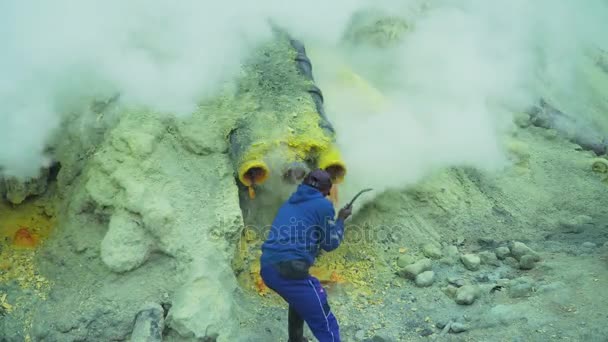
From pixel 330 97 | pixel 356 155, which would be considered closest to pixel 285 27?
pixel 330 97

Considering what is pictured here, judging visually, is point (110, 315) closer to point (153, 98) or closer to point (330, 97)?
point (153, 98)

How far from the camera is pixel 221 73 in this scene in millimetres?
4750

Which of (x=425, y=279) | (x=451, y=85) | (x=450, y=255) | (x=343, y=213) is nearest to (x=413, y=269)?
(x=425, y=279)

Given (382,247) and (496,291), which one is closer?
(496,291)

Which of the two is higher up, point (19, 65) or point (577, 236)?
point (19, 65)

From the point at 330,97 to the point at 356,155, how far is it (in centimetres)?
59

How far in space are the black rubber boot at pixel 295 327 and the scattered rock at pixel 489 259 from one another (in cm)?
182

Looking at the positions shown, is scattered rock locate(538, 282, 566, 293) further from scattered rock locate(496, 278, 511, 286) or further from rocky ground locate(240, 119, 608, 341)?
scattered rock locate(496, 278, 511, 286)

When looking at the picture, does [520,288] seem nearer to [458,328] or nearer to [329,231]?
[458,328]

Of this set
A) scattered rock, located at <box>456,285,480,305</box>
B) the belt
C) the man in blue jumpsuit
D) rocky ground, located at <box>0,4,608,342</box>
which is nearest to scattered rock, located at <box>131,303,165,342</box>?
rocky ground, located at <box>0,4,608,342</box>

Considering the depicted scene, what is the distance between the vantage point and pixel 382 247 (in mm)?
4883

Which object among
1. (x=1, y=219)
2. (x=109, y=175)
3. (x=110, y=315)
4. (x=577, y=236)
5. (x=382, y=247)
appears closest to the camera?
(x=110, y=315)

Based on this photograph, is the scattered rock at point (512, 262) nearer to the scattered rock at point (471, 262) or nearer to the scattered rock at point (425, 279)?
the scattered rock at point (471, 262)

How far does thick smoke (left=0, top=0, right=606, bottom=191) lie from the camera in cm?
446
